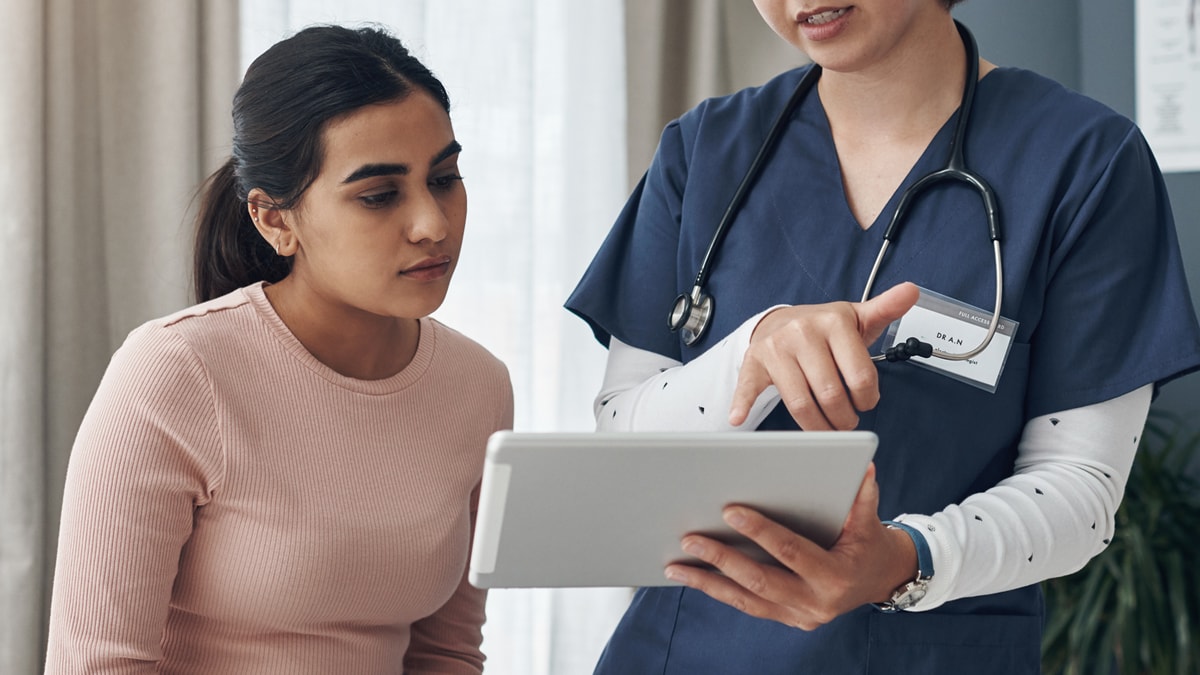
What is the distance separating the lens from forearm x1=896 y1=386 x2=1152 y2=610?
3.11ft

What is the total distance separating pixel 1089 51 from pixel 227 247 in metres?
2.12

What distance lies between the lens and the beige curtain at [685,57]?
2.66m

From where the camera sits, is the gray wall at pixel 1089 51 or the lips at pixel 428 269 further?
the gray wall at pixel 1089 51

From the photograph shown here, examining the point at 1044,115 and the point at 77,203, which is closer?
the point at 1044,115

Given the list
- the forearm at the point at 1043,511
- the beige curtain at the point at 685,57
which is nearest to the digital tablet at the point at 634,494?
the forearm at the point at 1043,511

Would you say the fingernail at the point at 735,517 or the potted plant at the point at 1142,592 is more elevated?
the fingernail at the point at 735,517

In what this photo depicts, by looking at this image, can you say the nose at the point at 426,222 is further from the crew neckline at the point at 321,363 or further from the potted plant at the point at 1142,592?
the potted plant at the point at 1142,592

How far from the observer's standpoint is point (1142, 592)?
2.15 m

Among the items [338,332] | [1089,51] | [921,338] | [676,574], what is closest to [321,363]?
[338,332]

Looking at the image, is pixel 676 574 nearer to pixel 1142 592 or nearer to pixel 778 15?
pixel 778 15

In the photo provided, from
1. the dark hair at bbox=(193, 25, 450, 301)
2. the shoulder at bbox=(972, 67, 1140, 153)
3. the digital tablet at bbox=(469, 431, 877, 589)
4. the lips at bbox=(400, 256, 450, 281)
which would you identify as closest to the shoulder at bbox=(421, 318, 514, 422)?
the lips at bbox=(400, 256, 450, 281)

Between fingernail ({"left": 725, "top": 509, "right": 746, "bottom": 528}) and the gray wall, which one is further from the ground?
the gray wall

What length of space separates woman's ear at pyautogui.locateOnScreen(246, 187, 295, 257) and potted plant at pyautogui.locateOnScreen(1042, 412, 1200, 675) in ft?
5.61

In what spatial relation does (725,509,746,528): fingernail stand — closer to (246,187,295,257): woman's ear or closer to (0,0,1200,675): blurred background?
(246,187,295,257): woman's ear
